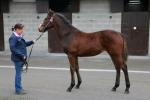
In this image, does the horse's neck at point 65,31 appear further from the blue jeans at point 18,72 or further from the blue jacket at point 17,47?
the blue jeans at point 18,72

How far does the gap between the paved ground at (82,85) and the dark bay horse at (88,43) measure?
409mm

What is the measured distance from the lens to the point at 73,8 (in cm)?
1866

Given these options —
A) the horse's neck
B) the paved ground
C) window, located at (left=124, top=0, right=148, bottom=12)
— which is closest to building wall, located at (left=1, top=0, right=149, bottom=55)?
window, located at (left=124, top=0, right=148, bottom=12)

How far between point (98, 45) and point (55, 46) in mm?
8780

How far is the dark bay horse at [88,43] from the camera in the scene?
9898 mm

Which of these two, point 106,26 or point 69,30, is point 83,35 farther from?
point 106,26

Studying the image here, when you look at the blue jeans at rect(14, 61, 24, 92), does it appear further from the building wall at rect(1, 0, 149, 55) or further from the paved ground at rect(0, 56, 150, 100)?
the building wall at rect(1, 0, 149, 55)

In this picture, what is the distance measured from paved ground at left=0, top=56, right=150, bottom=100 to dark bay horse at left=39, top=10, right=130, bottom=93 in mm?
409

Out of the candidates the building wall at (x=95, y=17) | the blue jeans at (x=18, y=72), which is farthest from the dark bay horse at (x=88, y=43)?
the building wall at (x=95, y=17)

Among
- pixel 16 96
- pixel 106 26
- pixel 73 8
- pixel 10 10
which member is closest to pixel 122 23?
pixel 106 26

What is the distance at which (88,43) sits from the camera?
32.9 ft

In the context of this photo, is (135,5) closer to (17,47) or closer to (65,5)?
(65,5)

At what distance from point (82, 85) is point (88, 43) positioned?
1428 millimetres

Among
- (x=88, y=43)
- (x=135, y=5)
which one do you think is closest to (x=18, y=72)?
(x=88, y=43)
